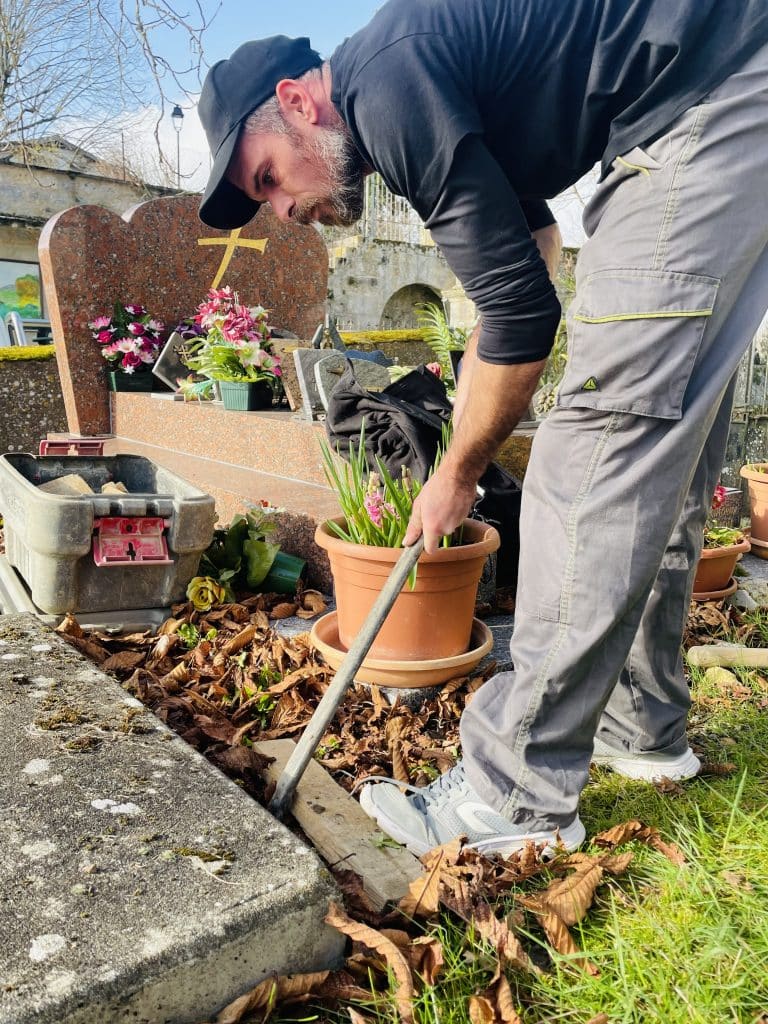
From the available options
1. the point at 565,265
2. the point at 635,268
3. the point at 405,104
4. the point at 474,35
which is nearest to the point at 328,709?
the point at 635,268

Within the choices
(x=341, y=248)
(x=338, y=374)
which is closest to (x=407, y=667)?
(x=338, y=374)

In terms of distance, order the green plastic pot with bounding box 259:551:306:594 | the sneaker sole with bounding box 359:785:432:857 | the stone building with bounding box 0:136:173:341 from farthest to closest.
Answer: the stone building with bounding box 0:136:173:341
the green plastic pot with bounding box 259:551:306:594
the sneaker sole with bounding box 359:785:432:857

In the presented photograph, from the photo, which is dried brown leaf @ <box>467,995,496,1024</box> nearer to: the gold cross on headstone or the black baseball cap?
the black baseball cap

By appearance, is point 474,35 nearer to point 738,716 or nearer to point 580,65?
point 580,65

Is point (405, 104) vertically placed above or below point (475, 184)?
above

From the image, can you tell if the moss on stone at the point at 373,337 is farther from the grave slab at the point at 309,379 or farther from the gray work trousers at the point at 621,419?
the gray work trousers at the point at 621,419

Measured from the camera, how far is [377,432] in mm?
3033

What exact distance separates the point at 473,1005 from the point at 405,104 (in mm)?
1415

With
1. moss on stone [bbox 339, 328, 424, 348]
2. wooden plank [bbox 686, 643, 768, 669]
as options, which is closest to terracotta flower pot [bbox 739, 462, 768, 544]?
wooden plank [bbox 686, 643, 768, 669]

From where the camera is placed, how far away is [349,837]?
163 cm

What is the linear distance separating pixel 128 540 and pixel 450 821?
5.37 ft

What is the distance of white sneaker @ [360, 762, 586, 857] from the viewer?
1572 mm

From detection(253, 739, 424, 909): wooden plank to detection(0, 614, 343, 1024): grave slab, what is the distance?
0.64ft

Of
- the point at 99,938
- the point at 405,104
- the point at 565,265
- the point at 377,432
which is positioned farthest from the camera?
the point at 565,265
